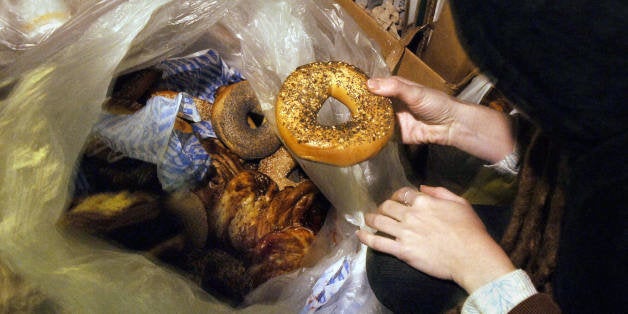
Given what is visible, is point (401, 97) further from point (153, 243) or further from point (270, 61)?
point (153, 243)

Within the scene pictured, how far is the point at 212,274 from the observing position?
1.05m

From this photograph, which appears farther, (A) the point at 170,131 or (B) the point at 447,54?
(B) the point at 447,54

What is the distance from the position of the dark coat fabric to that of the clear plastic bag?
58cm

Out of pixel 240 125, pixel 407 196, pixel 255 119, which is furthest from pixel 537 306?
pixel 255 119

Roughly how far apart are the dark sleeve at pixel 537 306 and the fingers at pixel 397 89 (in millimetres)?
466

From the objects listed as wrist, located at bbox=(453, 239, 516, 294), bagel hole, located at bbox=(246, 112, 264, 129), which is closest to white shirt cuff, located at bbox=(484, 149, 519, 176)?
wrist, located at bbox=(453, 239, 516, 294)

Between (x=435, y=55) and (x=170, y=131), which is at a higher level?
(x=170, y=131)

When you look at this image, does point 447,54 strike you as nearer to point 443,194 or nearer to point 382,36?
point 382,36

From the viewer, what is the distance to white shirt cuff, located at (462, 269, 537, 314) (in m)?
0.69

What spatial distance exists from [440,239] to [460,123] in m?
0.35

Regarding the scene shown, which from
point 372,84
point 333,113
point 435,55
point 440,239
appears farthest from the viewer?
point 435,55

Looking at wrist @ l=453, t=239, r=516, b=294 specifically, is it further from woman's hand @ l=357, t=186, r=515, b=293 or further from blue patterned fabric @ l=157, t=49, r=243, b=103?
blue patterned fabric @ l=157, t=49, r=243, b=103

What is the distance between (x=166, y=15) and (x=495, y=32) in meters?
0.82

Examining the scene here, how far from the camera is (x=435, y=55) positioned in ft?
5.28
